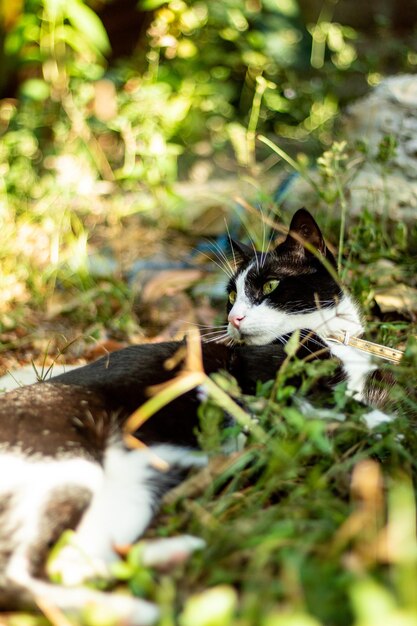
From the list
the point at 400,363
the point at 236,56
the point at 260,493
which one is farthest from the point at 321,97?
the point at 260,493

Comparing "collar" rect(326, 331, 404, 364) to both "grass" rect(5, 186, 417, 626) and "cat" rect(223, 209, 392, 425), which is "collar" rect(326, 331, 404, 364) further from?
"grass" rect(5, 186, 417, 626)

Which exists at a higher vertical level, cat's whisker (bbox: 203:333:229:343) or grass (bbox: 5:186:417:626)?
grass (bbox: 5:186:417:626)

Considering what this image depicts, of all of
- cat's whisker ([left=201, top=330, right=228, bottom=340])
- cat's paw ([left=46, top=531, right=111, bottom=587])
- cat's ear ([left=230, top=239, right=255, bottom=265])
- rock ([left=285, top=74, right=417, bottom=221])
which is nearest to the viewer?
cat's paw ([left=46, top=531, right=111, bottom=587])

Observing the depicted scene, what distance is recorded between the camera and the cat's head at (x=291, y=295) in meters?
2.07

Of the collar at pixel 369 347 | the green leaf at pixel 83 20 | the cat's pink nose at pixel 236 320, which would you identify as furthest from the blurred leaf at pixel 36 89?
the collar at pixel 369 347

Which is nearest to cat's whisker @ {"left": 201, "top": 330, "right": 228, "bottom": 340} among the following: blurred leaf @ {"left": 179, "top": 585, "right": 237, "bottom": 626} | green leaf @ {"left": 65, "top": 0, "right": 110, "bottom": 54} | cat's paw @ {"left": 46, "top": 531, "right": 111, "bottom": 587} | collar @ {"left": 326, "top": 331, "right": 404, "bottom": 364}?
collar @ {"left": 326, "top": 331, "right": 404, "bottom": 364}

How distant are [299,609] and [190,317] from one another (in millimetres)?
2365

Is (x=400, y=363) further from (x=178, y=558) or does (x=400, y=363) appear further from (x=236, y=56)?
(x=236, y=56)

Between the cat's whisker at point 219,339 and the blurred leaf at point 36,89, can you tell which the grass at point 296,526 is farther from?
the blurred leaf at point 36,89

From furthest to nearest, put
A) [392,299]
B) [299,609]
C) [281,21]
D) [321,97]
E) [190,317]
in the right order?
[281,21] < [321,97] < [190,317] < [392,299] < [299,609]

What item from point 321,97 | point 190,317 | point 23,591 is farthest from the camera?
point 321,97

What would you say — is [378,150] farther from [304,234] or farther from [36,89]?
[36,89]

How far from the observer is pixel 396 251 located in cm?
289

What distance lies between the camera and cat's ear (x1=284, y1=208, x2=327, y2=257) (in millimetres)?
2127
